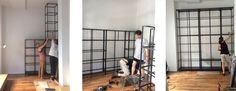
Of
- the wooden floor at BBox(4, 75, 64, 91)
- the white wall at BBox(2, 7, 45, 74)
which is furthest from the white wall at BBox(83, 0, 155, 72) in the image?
the white wall at BBox(2, 7, 45, 74)

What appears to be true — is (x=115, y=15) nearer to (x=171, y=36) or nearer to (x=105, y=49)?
(x=105, y=49)

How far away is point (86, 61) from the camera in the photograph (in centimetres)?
957

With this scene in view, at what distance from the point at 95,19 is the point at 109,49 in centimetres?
111

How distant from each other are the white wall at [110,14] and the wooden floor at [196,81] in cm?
258

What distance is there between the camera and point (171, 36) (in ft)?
32.4

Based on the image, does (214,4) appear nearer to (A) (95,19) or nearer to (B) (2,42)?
(A) (95,19)

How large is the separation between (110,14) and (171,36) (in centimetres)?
215

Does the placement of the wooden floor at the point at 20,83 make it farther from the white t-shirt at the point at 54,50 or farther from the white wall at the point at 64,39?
the white t-shirt at the point at 54,50

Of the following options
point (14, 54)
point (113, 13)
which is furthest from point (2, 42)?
point (113, 13)

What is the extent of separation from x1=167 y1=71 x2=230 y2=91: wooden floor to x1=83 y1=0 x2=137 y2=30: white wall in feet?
8.45

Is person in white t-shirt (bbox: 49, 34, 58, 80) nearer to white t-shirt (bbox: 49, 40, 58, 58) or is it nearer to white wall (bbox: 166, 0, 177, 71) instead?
white t-shirt (bbox: 49, 40, 58, 58)

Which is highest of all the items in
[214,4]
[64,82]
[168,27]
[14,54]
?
[214,4]

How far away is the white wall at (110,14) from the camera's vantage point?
9727 mm

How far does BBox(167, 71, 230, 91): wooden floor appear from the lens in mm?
7551
